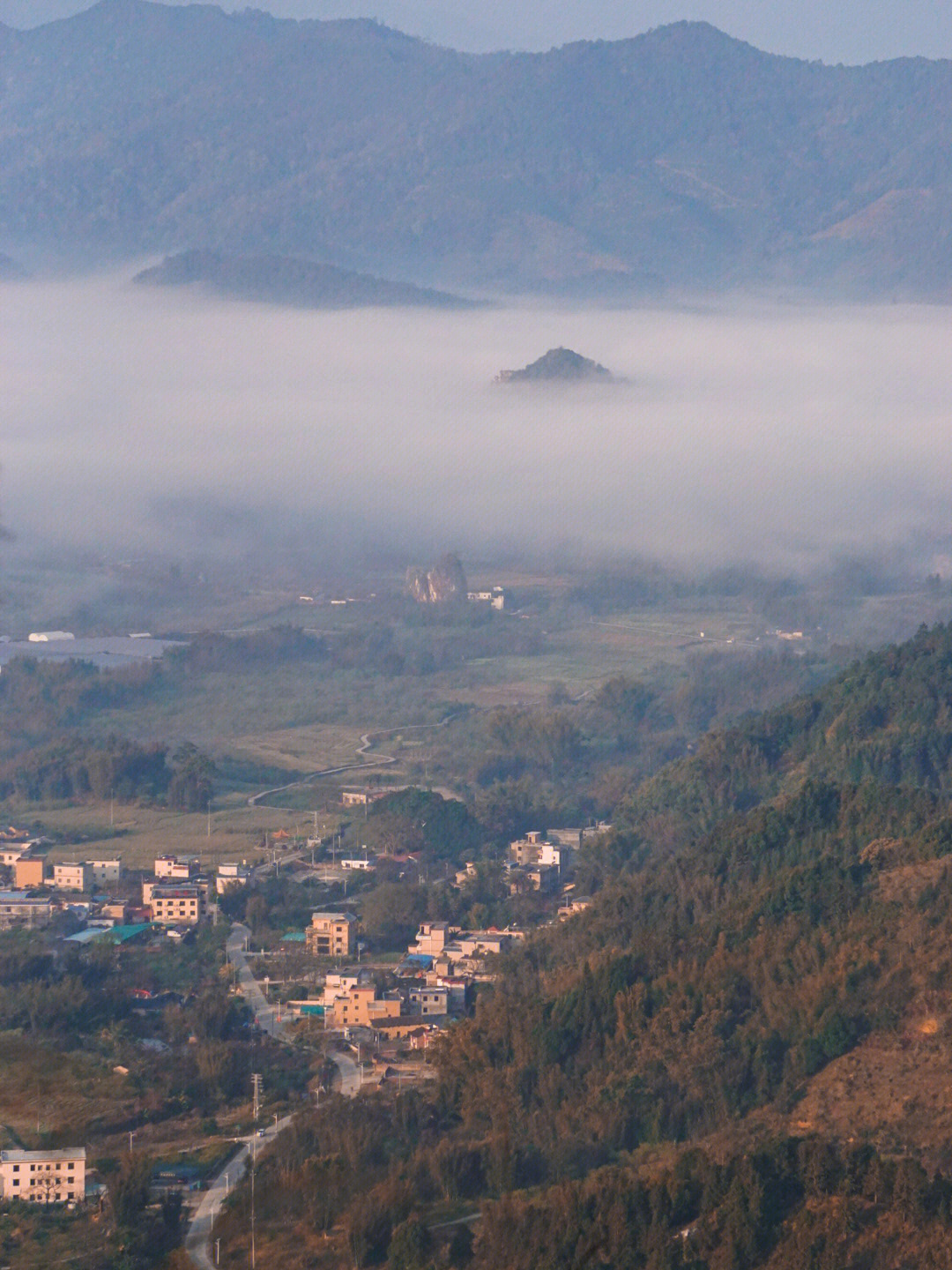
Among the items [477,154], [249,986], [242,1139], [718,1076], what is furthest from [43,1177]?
[477,154]

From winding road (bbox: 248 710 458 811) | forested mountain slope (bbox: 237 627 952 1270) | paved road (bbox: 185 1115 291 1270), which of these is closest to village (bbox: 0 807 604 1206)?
paved road (bbox: 185 1115 291 1270)

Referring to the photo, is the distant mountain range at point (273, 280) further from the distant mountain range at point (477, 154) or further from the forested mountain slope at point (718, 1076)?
the forested mountain slope at point (718, 1076)

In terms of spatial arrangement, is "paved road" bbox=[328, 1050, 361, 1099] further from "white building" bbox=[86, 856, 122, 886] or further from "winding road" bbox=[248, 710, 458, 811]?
"winding road" bbox=[248, 710, 458, 811]

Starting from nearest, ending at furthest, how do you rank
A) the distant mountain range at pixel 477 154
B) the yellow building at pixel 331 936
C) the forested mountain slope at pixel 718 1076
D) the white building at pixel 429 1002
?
the forested mountain slope at pixel 718 1076
the white building at pixel 429 1002
the yellow building at pixel 331 936
the distant mountain range at pixel 477 154

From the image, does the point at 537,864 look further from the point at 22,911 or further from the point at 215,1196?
the point at 215,1196

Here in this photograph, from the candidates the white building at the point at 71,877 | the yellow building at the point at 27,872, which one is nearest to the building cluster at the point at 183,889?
the white building at the point at 71,877

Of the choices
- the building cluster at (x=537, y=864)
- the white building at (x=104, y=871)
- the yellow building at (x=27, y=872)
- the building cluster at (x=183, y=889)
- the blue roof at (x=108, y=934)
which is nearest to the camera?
the blue roof at (x=108, y=934)
